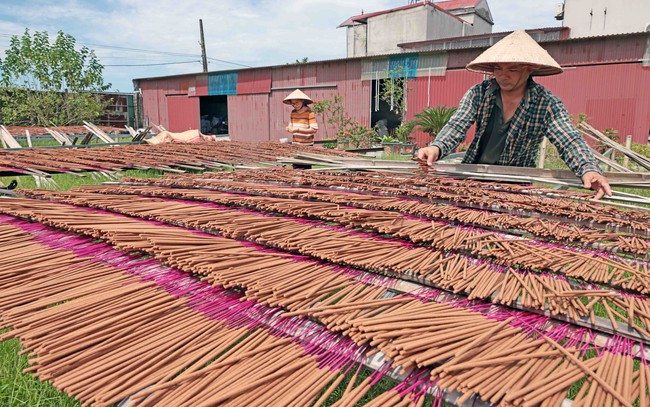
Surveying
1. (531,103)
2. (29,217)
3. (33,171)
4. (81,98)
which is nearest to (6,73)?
(81,98)

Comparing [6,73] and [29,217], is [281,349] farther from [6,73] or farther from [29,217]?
[6,73]

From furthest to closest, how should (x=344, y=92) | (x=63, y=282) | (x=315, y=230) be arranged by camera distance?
1. (x=344, y=92)
2. (x=315, y=230)
3. (x=63, y=282)

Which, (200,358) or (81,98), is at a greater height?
(81,98)

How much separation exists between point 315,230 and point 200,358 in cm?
67

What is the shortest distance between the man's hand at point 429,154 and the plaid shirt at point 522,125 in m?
0.12

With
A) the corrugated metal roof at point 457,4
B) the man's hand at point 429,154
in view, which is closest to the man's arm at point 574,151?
the man's hand at point 429,154

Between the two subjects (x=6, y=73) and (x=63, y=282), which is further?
(x=6, y=73)

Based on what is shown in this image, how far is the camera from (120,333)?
95cm

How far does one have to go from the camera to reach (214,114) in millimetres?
25906

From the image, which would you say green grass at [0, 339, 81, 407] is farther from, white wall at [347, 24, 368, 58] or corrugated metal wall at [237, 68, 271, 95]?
white wall at [347, 24, 368, 58]

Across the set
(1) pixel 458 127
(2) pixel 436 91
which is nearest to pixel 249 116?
(2) pixel 436 91

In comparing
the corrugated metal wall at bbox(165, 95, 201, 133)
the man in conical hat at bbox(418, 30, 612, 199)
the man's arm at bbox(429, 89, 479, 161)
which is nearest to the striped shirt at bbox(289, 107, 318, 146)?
the man in conical hat at bbox(418, 30, 612, 199)

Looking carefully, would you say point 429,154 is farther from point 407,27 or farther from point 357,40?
point 357,40

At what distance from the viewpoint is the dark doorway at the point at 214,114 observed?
80.4ft
